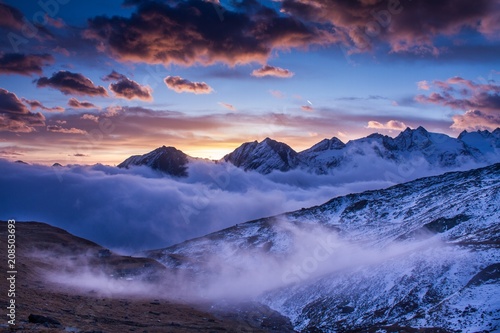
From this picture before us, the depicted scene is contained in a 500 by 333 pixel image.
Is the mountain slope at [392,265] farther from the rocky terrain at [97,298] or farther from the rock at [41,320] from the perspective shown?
the rock at [41,320]

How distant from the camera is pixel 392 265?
98.1 metres

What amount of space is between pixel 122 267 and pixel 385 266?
97.1 meters

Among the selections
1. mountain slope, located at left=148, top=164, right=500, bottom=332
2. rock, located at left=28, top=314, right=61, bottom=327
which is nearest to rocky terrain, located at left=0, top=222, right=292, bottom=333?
rock, located at left=28, top=314, right=61, bottom=327

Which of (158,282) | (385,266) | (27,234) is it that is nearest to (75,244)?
(27,234)

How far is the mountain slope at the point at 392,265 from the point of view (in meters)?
72.1

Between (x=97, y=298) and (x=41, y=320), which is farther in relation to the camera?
(x=97, y=298)

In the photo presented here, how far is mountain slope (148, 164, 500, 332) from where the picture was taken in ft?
237

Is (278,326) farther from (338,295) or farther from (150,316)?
(150,316)

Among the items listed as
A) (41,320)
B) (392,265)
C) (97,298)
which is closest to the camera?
(41,320)

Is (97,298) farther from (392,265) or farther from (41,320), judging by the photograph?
(392,265)

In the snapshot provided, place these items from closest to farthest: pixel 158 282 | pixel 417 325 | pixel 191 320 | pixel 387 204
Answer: pixel 417 325
pixel 191 320
pixel 158 282
pixel 387 204

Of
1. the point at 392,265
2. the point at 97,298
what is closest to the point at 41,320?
the point at 97,298

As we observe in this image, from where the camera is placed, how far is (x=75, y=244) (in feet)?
496

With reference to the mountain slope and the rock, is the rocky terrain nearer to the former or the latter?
the rock
